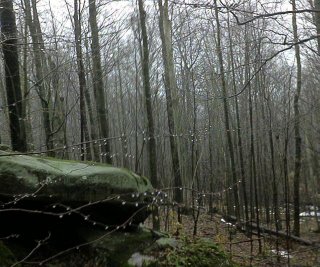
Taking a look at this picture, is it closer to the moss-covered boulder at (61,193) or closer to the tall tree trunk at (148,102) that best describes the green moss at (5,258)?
the moss-covered boulder at (61,193)

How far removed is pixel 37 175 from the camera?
5.54 m

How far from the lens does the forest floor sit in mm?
8375


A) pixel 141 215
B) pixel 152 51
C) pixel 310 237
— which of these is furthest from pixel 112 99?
pixel 141 215

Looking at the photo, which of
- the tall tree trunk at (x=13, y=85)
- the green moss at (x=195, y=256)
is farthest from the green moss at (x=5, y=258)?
the tall tree trunk at (x=13, y=85)

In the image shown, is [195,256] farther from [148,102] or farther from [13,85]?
[148,102]

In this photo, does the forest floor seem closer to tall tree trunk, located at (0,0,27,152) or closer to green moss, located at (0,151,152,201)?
green moss, located at (0,151,152,201)

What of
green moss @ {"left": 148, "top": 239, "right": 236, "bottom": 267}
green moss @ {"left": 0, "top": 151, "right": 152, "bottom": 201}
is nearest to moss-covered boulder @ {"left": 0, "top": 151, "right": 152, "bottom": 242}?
green moss @ {"left": 0, "top": 151, "right": 152, "bottom": 201}

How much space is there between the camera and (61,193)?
567 centimetres

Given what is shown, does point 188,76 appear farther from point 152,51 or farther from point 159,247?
point 159,247

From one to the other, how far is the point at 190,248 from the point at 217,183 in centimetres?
1347

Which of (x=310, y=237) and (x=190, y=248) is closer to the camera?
(x=190, y=248)

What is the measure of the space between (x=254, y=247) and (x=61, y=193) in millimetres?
6953

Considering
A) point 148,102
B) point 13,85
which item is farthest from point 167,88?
point 13,85

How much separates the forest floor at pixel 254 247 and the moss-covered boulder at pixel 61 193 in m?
1.52
